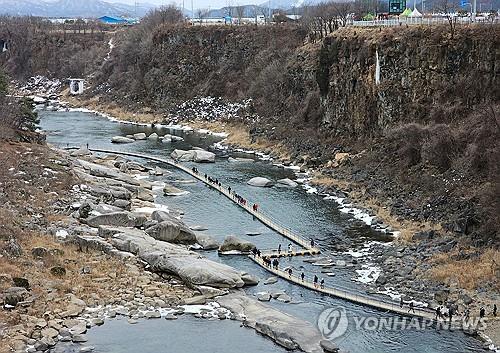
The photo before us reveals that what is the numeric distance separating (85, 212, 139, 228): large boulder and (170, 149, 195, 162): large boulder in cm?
2966

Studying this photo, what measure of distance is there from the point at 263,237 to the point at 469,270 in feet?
54.9

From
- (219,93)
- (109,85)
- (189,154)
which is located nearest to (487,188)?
(189,154)

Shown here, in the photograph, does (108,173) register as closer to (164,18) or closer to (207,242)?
(207,242)

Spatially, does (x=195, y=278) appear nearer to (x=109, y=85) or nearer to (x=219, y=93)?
(x=219, y=93)

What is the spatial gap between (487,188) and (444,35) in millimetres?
23868

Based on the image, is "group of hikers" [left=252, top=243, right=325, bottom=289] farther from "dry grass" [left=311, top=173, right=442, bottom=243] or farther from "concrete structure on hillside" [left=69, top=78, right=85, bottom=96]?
"concrete structure on hillside" [left=69, top=78, right=85, bottom=96]

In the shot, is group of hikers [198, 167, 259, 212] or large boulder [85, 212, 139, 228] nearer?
large boulder [85, 212, 139, 228]

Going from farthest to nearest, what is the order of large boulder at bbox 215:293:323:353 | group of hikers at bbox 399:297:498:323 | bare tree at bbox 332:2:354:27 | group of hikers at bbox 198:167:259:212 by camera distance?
1. bare tree at bbox 332:2:354:27
2. group of hikers at bbox 198:167:259:212
3. group of hikers at bbox 399:297:498:323
4. large boulder at bbox 215:293:323:353

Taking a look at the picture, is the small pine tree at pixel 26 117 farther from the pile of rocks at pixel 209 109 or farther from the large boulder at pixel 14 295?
the large boulder at pixel 14 295

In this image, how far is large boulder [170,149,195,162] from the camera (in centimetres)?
8500

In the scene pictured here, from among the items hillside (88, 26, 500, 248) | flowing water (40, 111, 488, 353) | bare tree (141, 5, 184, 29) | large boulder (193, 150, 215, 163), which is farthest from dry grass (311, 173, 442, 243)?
bare tree (141, 5, 184, 29)

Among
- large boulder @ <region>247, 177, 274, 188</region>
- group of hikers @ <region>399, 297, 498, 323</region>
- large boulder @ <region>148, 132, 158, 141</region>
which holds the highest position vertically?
large boulder @ <region>148, 132, 158, 141</region>

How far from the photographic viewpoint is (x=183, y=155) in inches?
3376

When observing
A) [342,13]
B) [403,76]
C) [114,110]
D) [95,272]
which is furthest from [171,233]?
[114,110]
